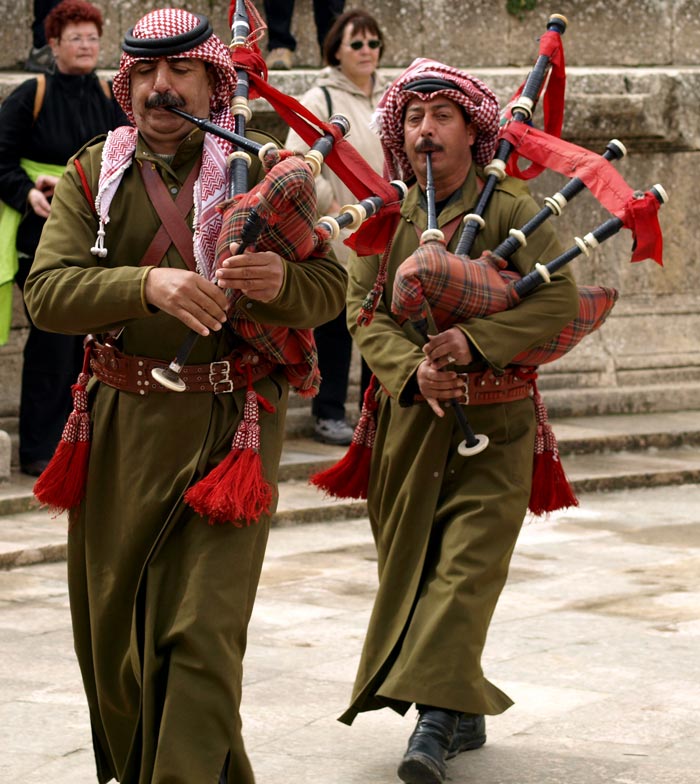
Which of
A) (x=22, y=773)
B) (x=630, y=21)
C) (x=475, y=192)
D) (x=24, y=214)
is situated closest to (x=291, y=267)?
(x=475, y=192)

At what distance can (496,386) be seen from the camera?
4.98 meters

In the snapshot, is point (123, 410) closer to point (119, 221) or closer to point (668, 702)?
point (119, 221)

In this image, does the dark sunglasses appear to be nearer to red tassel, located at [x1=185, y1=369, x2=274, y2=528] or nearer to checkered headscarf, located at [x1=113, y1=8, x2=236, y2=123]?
checkered headscarf, located at [x1=113, y1=8, x2=236, y2=123]

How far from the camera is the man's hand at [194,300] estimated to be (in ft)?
12.7

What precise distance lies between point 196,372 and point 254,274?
42 centimetres

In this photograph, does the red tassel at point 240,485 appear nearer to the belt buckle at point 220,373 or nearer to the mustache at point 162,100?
the belt buckle at point 220,373

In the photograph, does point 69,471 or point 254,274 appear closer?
point 254,274

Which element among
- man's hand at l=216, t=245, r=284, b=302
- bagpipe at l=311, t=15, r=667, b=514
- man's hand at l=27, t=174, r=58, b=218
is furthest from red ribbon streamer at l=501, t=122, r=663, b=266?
man's hand at l=27, t=174, r=58, b=218

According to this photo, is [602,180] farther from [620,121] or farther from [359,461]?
[620,121]

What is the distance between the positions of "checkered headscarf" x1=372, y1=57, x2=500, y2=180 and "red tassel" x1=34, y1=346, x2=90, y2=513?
1344 mm

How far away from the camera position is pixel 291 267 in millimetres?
3996

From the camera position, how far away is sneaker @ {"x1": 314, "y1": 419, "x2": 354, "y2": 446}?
9188 mm

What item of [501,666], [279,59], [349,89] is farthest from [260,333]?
[279,59]

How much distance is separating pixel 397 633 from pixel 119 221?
141 cm
